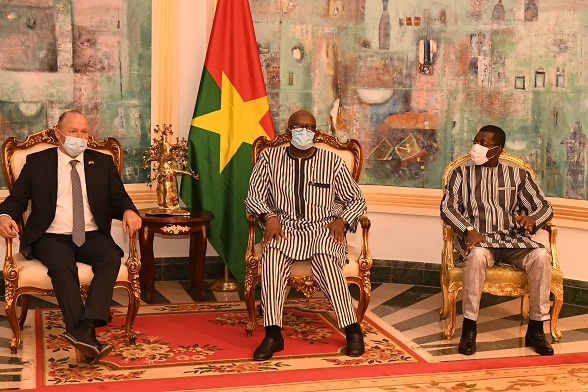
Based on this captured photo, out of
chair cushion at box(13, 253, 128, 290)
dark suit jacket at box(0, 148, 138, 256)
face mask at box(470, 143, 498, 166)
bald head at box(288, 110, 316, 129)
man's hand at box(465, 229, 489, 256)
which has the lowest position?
chair cushion at box(13, 253, 128, 290)

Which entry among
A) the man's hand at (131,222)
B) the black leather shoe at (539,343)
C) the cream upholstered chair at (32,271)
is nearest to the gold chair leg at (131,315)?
the cream upholstered chair at (32,271)

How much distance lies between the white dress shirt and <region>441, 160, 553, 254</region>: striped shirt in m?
2.51

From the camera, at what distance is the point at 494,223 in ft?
19.2

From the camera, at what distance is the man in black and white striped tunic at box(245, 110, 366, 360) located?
17.7 feet

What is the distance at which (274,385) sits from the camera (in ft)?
15.6

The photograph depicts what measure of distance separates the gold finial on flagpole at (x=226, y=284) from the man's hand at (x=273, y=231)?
1629 millimetres

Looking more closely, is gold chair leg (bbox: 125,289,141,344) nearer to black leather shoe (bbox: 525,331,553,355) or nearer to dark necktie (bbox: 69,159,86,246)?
dark necktie (bbox: 69,159,86,246)

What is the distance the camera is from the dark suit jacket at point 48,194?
5.43 metres

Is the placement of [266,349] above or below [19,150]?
below

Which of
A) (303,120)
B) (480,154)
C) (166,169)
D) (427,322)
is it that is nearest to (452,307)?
(427,322)

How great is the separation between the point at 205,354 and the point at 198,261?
1.64 m

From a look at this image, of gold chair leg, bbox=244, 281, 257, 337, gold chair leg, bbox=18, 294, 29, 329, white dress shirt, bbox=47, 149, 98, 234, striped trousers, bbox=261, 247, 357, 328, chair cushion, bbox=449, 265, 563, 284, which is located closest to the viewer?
striped trousers, bbox=261, 247, 357, 328

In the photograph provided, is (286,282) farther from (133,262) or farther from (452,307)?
(452,307)

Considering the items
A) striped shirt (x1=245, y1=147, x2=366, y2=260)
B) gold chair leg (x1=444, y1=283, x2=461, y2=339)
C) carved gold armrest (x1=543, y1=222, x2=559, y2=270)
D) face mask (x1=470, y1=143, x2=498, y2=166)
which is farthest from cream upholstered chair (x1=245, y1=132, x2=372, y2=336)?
carved gold armrest (x1=543, y1=222, x2=559, y2=270)
